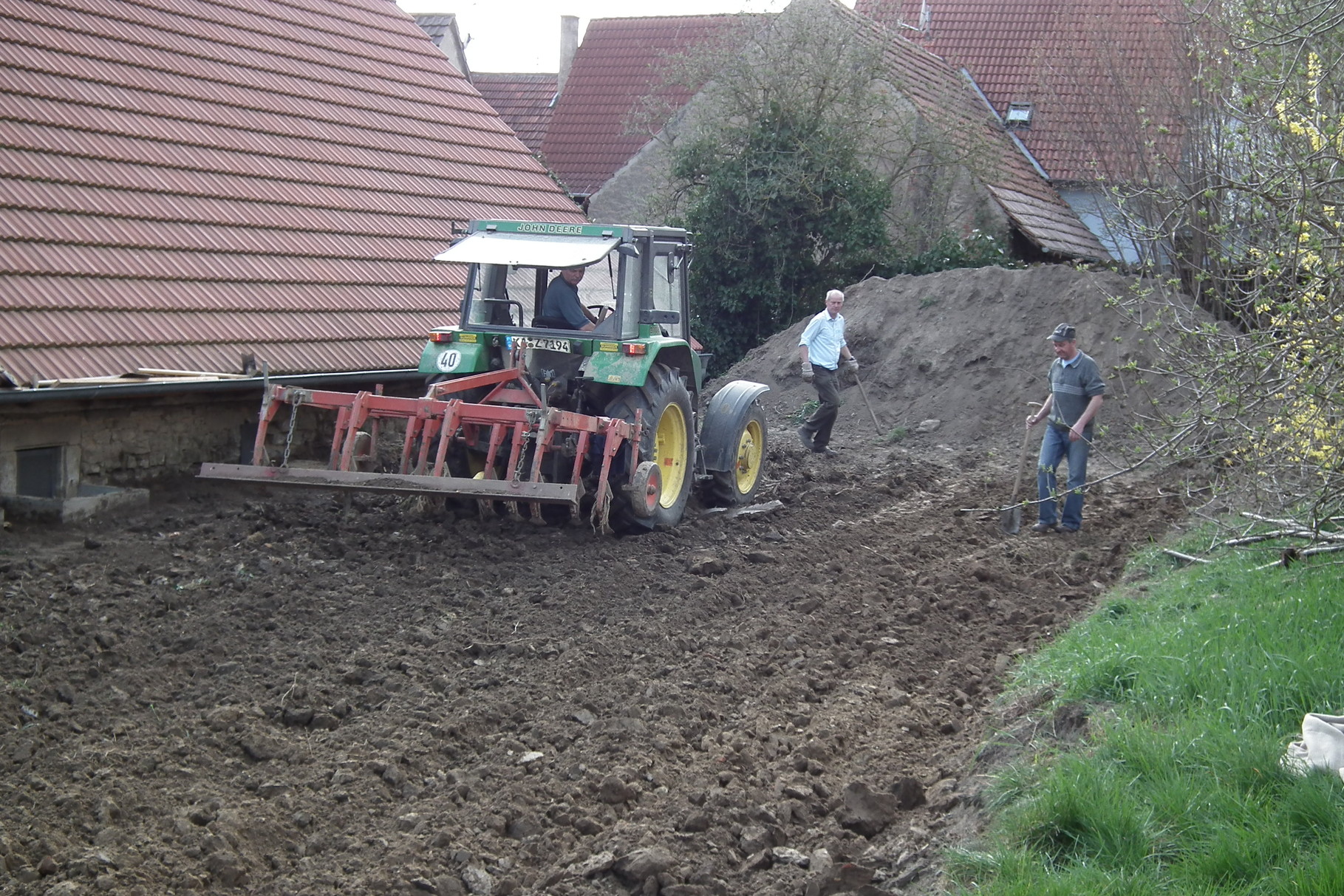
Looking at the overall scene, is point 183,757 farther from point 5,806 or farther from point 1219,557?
point 1219,557

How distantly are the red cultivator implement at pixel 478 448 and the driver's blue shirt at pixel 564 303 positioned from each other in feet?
1.86

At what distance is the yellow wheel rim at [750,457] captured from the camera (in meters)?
10.3

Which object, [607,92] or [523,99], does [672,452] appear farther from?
[523,99]

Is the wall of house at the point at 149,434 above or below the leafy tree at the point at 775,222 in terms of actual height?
below

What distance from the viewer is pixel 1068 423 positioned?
30.9 feet

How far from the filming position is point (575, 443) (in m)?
8.17

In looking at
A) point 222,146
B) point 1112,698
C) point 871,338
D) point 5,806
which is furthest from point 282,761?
point 871,338

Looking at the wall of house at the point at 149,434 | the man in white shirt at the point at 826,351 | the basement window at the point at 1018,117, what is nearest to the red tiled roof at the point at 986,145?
the basement window at the point at 1018,117

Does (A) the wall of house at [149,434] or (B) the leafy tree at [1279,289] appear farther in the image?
(A) the wall of house at [149,434]

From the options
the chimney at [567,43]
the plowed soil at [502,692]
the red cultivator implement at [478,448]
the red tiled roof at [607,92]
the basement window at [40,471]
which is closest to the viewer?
the plowed soil at [502,692]

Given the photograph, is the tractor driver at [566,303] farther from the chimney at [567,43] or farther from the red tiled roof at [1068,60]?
the chimney at [567,43]

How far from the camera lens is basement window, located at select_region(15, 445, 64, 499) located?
26.8 feet

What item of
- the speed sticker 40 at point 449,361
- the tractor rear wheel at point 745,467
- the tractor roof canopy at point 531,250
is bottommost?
the tractor rear wheel at point 745,467

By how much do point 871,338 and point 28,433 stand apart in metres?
11.1
